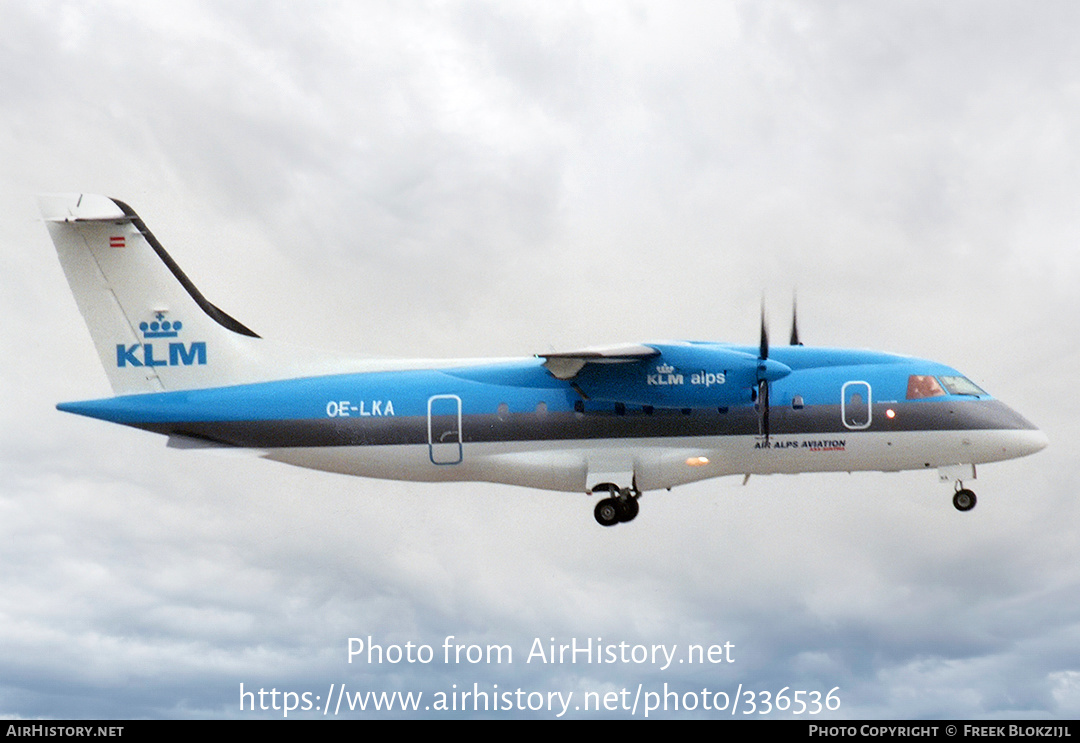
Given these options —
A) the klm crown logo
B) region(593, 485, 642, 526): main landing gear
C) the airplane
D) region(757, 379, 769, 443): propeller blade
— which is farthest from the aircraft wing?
the klm crown logo

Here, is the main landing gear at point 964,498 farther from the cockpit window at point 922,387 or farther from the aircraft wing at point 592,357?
the aircraft wing at point 592,357

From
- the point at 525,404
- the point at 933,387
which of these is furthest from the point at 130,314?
the point at 933,387

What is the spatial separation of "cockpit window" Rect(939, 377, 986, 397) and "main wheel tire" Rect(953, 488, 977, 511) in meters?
2.08

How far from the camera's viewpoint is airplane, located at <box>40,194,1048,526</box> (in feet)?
72.5

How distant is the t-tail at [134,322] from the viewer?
953 inches

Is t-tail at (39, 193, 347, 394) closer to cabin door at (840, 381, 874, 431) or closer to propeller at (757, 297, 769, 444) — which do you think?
propeller at (757, 297, 769, 444)

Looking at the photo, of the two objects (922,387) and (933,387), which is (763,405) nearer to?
(922,387)

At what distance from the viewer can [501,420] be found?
22.8 metres

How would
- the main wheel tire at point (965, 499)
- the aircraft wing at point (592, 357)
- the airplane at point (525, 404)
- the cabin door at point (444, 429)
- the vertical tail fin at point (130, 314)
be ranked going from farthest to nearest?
the vertical tail fin at point (130, 314), the cabin door at point (444, 429), the main wheel tire at point (965, 499), the airplane at point (525, 404), the aircraft wing at point (592, 357)

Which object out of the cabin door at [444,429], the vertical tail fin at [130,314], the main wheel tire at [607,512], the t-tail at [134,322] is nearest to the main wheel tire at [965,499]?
the main wheel tire at [607,512]

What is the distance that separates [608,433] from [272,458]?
748 centimetres

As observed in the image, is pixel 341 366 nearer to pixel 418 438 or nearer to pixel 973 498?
pixel 418 438

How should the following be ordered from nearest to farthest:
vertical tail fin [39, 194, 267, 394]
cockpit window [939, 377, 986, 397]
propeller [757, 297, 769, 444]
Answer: propeller [757, 297, 769, 444], cockpit window [939, 377, 986, 397], vertical tail fin [39, 194, 267, 394]

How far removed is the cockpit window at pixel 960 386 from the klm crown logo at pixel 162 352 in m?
16.3
